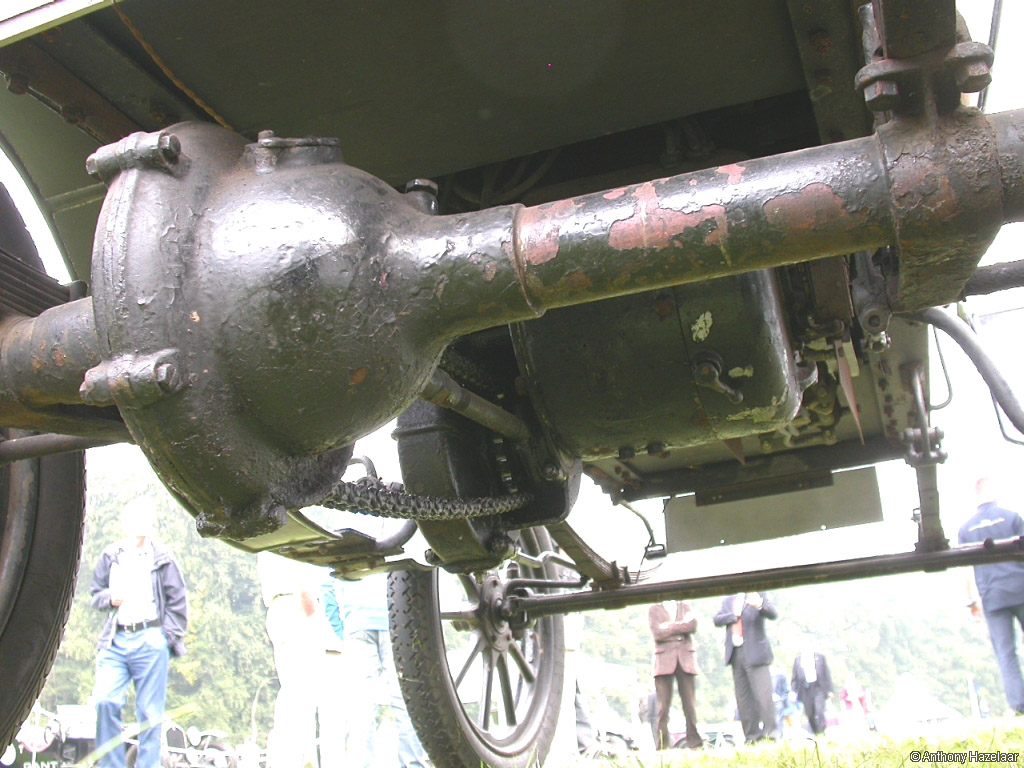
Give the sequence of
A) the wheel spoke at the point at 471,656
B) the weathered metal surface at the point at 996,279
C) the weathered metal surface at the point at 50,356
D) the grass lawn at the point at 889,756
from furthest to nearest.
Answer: the wheel spoke at the point at 471,656, the grass lawn at the point at 889,756, the weathered metal surface at the point at 996,279, the weathered metal surface at the point at 50,356

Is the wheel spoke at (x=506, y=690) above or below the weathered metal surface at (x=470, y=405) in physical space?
below

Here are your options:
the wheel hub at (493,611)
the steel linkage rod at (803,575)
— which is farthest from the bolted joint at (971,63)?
the wheel hub at (493,611)

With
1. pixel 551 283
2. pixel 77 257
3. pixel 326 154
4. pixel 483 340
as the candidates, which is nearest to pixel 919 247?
pixel 551 283

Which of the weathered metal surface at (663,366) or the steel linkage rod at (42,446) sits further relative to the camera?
the weathered metal surface at (663,366)

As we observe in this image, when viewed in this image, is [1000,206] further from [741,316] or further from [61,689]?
[61,689]

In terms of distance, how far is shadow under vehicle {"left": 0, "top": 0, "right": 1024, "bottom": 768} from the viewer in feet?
3.70

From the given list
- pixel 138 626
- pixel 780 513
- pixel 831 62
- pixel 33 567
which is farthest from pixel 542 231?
pixel 138 626

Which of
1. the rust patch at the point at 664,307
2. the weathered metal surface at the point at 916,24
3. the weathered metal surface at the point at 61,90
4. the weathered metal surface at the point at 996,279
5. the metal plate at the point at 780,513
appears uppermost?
the weathered metal surface at the point at 61,90

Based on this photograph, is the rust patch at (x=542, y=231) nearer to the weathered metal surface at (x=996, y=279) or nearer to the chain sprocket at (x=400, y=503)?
the chain sprocket at (x=400, y=503)

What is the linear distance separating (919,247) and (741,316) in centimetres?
65

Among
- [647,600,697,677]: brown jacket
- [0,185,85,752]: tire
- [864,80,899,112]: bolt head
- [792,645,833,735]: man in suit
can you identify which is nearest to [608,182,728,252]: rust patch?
[864,80,899,112]: bolt head

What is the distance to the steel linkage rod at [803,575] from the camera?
9.98 feet

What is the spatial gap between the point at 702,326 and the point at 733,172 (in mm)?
658

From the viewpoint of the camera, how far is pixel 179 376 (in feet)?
3.70
